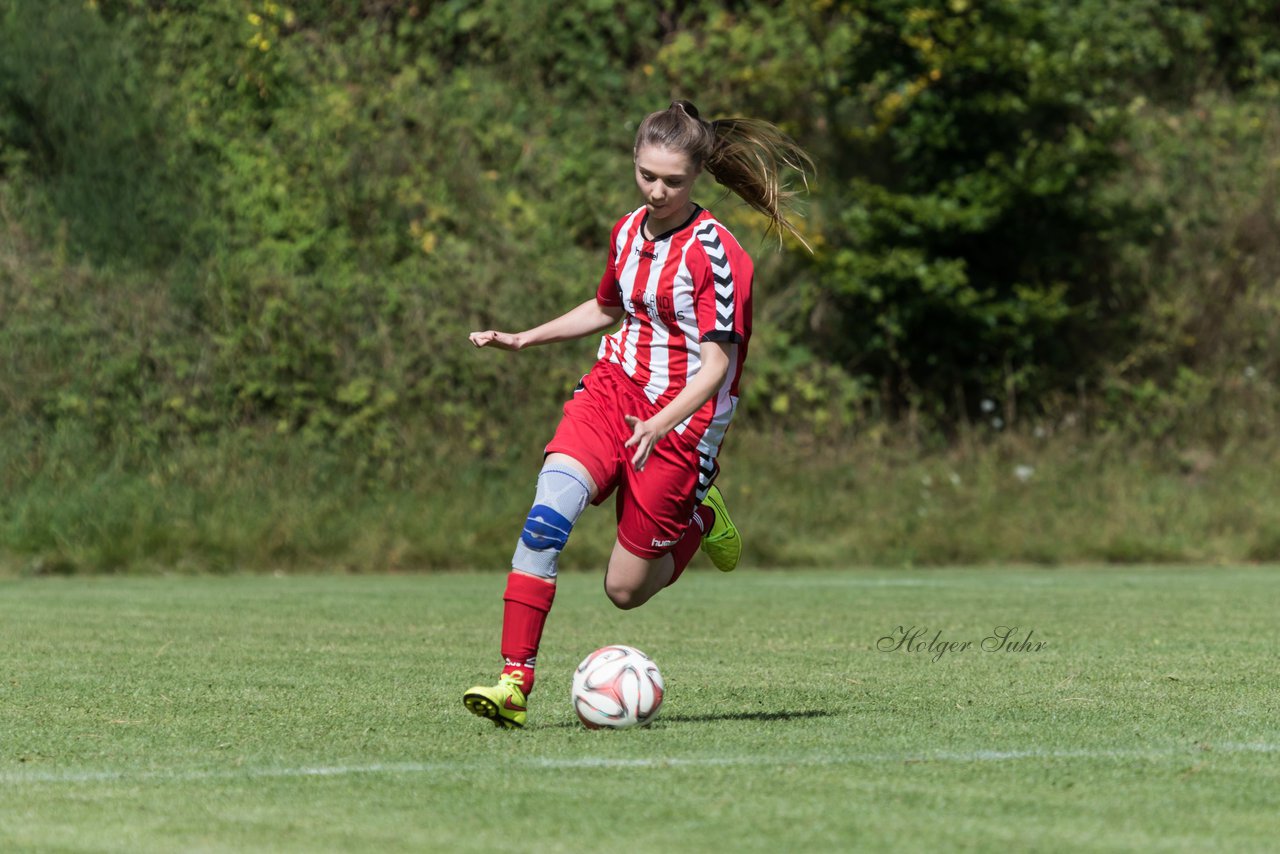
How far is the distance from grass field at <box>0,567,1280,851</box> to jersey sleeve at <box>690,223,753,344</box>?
1223mm

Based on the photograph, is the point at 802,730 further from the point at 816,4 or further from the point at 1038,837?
the point at 816,4

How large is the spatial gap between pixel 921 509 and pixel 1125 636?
290 inches

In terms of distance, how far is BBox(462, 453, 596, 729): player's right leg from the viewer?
5.58 m

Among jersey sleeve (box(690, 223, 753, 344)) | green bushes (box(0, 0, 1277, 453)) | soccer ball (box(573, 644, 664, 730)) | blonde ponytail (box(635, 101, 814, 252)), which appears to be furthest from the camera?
green bushes (box(0, 0, 1277, 453))

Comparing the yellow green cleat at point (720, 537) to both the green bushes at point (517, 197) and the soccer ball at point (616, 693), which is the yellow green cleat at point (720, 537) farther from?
the green bushes at point (517, 197)

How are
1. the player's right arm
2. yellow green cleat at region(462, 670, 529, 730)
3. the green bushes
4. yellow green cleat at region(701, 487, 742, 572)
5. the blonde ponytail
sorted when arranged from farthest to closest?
the green bushes, yellow green cleat at region(701, 487, 742, 572), the player's right arm, the blonde ponytail, yellow green cleat at region(462, 670, 529, 730)

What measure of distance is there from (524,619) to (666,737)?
0.64 metres

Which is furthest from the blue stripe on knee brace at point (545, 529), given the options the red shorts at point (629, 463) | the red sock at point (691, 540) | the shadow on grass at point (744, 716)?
the red sock at point (691, 540)

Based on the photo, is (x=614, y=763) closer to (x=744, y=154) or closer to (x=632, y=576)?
(x=632, y=576)

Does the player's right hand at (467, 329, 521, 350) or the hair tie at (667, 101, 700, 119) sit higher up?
the hair tie at (667, 101, 700, 119)

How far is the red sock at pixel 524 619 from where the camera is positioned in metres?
5.57

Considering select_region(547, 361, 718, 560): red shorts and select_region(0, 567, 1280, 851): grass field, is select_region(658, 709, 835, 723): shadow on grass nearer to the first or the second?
select_region(0, 567, 1280, 851): grass field

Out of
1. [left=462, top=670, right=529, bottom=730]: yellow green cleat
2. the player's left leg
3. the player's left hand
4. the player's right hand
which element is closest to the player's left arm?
the player's left hand

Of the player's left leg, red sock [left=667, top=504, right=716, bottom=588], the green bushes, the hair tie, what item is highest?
the green bushes
